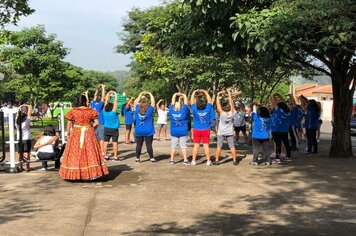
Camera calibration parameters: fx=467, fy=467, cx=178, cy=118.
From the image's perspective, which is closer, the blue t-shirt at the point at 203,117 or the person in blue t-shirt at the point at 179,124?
the blue t-shirt at the point at 203,117

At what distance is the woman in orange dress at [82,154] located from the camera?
27.5 ft

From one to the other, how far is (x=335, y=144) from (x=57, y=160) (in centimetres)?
687

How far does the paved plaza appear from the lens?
18.4 ft

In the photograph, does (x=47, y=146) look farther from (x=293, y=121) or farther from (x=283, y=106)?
(x=293, y=121)

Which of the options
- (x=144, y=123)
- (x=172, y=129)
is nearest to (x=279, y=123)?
(x=172, y=129)

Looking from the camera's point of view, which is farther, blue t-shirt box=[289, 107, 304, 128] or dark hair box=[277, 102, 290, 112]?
blue t-shirt box=[289, 107, 304, 128]

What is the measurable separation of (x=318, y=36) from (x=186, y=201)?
4.45 m

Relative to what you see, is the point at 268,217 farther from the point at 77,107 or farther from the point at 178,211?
the point at 77,107

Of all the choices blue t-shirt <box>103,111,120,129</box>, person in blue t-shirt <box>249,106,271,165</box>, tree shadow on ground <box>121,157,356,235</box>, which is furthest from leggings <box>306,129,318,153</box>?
blue t-shirt <box>103,111,120,129</box>

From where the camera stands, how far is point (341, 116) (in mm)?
11734

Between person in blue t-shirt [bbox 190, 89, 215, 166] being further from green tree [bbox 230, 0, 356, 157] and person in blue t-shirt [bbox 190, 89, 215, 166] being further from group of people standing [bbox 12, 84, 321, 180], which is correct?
green tree [bbox 230, 0, 356, 157]

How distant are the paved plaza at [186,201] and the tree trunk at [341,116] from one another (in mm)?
1470

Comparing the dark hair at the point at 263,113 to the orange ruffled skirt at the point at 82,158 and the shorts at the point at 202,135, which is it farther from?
the orange ruffled skirt at the point at 82,158

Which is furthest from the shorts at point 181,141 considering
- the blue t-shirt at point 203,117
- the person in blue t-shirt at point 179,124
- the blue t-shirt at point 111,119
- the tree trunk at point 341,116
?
the tree trunk at point 341,116
